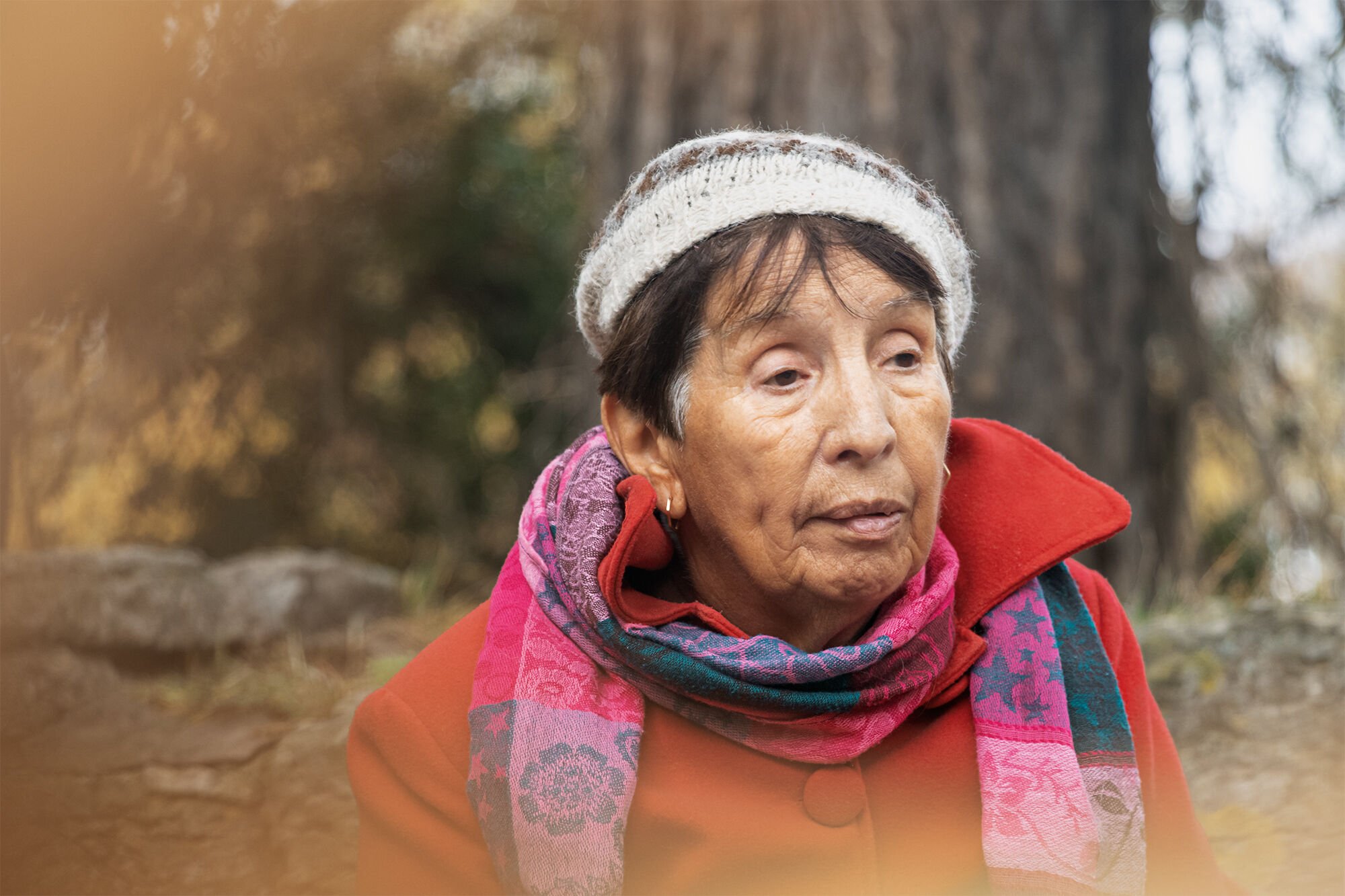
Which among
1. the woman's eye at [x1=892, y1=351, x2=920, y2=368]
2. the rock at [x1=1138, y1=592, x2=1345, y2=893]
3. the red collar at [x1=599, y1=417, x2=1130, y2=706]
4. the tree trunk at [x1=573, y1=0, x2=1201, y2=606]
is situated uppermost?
the tree trunk at [x1=573, y1=0, x2=1201, y2=606]

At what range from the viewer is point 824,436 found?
6.16 ft

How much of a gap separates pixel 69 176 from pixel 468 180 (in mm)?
3951

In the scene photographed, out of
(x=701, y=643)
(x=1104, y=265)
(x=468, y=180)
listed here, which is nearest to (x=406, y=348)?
(x=468, y=180)

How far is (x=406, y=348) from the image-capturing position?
245 inches

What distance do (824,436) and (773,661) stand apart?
1.31 feet

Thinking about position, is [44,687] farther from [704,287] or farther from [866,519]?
[866,519]

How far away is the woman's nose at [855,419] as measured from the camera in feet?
→ 6.06

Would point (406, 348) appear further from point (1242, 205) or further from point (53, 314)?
point (1242, 205)

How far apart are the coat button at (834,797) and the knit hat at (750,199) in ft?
2.99

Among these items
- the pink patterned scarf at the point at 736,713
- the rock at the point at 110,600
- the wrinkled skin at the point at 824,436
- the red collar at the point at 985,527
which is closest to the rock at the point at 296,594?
the rock at the point at 110,600

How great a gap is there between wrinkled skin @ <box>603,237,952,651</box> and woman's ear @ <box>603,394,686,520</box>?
0.07m

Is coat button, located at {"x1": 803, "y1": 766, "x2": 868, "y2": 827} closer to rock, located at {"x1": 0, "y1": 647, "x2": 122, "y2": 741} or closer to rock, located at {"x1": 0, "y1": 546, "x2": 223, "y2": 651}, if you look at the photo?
rock, located at {"x1": 0, "y1": 647, "x2": 122, "y2": 741}

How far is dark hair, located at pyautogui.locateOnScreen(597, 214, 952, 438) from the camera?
75.5 inches

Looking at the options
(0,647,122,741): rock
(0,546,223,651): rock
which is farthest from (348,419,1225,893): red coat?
(0,546,223,651): rock
